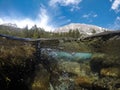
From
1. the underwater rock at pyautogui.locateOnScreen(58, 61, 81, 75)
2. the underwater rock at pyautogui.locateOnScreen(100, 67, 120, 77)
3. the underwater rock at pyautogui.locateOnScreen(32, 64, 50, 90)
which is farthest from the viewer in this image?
the underwater rock at pyautogui.locateOnScreen(58, 61, 81, 75)

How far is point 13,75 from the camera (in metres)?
12.1

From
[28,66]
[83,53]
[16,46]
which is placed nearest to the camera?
[28,66]

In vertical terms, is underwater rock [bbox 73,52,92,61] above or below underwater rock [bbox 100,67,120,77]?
above

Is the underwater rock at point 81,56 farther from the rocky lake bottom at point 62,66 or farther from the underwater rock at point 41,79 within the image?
the underwater rock at point 41,79

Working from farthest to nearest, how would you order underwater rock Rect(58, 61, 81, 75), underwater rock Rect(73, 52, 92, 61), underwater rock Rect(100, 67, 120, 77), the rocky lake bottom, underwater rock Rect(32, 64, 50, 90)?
1. underwater rock Rect(73, 52, 92, 61)
2. underwater rock Rect(58, 61, 81, 75)
3. underwater rock Rect(100, 67, 120, 77)
4. underwater rock Rect(32, 64, 50, 90)
5. the rocky lake bottom

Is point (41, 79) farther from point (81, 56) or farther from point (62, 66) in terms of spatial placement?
point (81, 56)

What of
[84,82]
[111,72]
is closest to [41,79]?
[84,82]

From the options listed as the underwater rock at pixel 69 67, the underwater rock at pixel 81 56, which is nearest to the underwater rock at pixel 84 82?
the underwater rock at pixel 69 67

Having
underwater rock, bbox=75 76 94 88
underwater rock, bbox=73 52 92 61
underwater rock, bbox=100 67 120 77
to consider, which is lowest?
underwater rock, bbox=75 76 94 88

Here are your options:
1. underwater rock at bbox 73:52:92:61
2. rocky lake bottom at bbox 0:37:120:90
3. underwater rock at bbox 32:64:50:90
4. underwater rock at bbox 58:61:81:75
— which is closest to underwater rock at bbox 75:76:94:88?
rocky lake bottom at bbox 0:37:120:90

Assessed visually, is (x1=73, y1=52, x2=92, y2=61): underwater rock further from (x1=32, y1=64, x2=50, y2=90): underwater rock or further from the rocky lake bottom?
(x1=32, y1=64, x2=50, y2=90): underwater rock

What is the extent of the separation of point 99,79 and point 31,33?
7700 cm

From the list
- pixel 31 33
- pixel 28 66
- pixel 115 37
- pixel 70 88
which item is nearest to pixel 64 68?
pixel 70 88

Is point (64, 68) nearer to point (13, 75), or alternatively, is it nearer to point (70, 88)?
point (70, 88)
